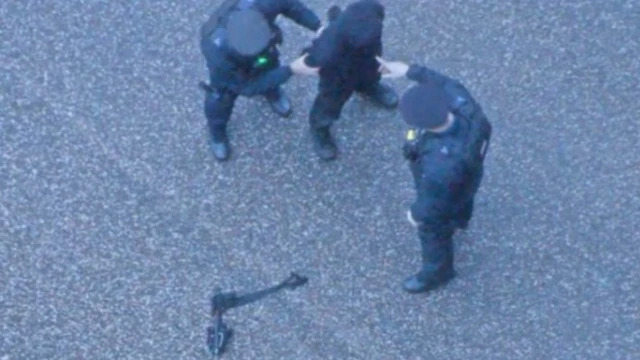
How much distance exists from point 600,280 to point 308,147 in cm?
192

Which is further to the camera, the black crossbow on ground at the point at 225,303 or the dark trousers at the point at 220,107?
the dark trousers at the point at 220,107

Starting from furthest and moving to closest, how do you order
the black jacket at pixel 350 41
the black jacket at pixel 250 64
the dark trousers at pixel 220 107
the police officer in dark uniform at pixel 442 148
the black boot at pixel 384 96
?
1. the black boot at pixel 384 96
2. the dark trousers at pixel 220 107
3. the black jacket at pixel 250 64
4. the black jacket at pixel 350 41
5. the police officer in dark uniform at pixel 442 148

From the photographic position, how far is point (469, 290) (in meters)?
6.62

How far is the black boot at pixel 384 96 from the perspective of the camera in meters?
7.15

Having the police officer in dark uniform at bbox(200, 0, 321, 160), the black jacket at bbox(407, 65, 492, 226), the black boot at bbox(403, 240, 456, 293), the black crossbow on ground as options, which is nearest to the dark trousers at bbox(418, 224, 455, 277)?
the black boot at bbox(403, 240, 456, 293)

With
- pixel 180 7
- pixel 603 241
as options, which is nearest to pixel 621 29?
pixel 603 241

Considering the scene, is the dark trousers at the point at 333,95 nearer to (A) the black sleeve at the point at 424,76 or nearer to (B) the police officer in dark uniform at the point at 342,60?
(B) the police officer in dark uniform at the point at 342,60

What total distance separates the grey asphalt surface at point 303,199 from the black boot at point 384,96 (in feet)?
0.31

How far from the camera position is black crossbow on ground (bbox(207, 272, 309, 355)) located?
6.49 metres

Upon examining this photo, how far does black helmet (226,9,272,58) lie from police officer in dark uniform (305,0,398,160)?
0.26 meters

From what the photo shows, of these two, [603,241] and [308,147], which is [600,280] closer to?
[603,241]

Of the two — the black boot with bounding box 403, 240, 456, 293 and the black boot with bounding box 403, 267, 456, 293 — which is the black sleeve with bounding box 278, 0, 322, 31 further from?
the black boot with bounding box 403, 267, 456, 293

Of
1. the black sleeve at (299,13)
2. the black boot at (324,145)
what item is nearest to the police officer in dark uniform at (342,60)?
the black boot at (324,145)

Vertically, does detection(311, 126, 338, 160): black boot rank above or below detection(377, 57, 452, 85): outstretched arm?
below
